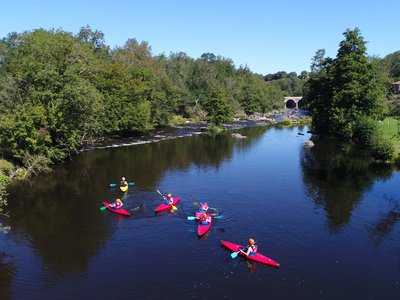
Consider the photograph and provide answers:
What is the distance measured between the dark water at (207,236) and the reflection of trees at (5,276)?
6cm

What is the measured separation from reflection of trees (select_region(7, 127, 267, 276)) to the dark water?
5.3 inches

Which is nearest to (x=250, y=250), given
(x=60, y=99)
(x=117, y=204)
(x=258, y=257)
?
(x=258, y=257)

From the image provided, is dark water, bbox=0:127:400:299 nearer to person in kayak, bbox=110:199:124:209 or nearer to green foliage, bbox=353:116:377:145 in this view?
person in kayak, bbox=110:199:124:209

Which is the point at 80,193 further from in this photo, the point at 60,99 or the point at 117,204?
the point at 60,99

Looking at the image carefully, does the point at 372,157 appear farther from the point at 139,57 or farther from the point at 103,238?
the point at 139,57

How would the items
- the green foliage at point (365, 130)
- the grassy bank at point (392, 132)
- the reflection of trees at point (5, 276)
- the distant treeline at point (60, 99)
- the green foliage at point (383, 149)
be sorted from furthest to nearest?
1. the green foliage at point (365, 130)
2. the grassy bank at point (392, 132)
3. the green foliage at point (383, 149)
4. the distant treeline at point (60, 99)
5. the reflection of trees at point (5, 276)

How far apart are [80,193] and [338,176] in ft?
102

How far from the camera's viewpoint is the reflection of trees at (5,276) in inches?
810

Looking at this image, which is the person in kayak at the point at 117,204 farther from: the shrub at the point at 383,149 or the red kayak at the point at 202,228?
the shrub at the point at 383,149

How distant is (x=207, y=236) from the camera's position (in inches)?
1105

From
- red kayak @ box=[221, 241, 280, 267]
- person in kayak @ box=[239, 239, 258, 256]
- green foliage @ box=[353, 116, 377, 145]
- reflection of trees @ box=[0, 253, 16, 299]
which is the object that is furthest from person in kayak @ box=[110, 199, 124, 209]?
green foliage @ box=[353, 116, 377, 145]

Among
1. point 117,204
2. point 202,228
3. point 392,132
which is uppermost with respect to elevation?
point 392,132

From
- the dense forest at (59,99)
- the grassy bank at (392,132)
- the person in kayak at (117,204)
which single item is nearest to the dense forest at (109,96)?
the dense forest at (59,99)

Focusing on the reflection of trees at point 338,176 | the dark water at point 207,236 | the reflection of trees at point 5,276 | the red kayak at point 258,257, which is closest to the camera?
the reflection of trees at point 5,276
